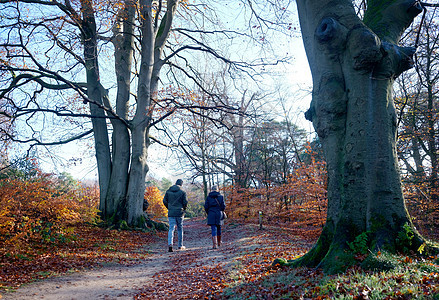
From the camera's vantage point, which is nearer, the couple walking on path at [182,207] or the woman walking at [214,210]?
the woman walking at [214,210]

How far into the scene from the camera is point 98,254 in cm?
802

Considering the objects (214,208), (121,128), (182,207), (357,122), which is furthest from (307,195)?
(121,128)

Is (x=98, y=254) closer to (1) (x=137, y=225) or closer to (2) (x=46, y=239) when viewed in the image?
(2) (x=46, y=239)

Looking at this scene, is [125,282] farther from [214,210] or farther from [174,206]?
[214,210]

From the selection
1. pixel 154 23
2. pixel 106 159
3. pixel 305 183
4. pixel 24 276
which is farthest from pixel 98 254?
pixel 154 23

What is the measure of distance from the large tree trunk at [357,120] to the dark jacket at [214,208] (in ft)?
15.3

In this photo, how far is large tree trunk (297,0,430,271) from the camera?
4.28 metres

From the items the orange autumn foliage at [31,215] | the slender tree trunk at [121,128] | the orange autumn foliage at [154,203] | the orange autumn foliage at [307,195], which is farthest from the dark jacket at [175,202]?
the orange autumn foliage at [154,203]

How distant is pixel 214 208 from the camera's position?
9289mm

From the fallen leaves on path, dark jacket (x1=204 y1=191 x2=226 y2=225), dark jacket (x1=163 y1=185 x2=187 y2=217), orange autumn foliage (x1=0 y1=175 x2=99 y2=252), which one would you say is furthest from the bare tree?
orange autumn foliage (x1=0 y1=175 x2=99 y2=252)

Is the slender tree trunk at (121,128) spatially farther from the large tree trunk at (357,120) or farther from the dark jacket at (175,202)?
the large tree trunk at (357,120)

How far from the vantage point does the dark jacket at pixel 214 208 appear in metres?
9.16

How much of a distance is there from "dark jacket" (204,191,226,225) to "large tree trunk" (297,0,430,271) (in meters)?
4.66

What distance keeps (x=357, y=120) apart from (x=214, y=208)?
5.78 m
